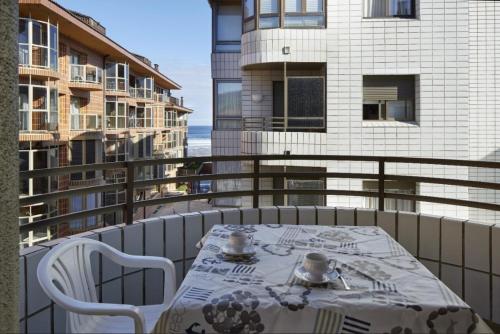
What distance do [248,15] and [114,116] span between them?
12.1m

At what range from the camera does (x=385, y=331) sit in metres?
1.18

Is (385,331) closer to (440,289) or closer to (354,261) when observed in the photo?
(440,289)

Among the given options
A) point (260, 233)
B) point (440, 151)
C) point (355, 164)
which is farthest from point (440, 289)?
point (440, 151)

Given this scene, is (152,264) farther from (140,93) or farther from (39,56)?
(140,93)

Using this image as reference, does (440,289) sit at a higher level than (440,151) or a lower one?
lower

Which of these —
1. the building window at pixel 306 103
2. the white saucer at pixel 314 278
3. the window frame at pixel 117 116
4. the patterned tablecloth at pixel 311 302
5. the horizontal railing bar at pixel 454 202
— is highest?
the window frame at pixel 117 116

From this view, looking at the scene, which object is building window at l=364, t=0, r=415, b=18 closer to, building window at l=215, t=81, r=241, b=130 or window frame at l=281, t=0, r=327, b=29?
window frame at l=281, t=0, r=327, b=29

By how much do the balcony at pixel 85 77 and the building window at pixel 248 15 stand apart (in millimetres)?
9123

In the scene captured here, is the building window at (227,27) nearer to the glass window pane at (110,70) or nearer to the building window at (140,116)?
the glass window pane at (110,70)

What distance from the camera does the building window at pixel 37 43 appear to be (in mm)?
12078

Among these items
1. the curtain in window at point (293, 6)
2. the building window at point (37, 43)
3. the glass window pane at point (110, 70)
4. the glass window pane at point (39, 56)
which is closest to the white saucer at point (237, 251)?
the curtain in window at point (293, 6)

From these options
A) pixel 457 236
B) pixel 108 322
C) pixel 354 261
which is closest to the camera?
pixel 354 261

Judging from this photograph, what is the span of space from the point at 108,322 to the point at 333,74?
20.0 ft

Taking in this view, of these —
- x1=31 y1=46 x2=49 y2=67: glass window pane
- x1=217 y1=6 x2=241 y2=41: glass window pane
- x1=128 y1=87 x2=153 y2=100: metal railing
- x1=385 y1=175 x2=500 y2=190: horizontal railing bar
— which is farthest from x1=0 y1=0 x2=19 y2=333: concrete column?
A: x1=128 y1=87 x2=153 y2=100: metal railing
